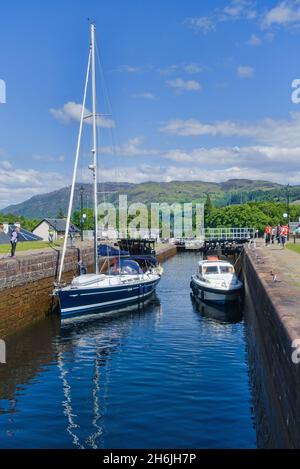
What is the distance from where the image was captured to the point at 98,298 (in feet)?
98.5

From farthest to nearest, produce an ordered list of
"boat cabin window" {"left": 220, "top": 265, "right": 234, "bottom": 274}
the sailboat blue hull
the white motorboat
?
"boat cabin window" {"left": 220, "top": 265, "right": 234, "bottom": 274} → the white motorboat → the sailboat blue hull

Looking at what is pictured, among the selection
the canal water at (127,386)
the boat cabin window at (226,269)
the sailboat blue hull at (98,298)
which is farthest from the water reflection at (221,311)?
the sailboat blue hull at (98,298)

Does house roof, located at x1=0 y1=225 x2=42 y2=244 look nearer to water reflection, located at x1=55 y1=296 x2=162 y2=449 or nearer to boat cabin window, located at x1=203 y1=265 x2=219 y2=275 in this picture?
water reflection, located at x1=55 y1=296 x2=162 y2=449

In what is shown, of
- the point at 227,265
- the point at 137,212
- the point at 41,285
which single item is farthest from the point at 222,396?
the point at 137,212

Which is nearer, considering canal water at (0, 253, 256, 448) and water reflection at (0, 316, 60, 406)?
canal water at (0, 253, 256, 448)

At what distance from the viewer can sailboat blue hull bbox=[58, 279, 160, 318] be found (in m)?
28.2

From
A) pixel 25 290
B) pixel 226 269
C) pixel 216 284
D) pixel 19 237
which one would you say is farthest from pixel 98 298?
pixel 19 237

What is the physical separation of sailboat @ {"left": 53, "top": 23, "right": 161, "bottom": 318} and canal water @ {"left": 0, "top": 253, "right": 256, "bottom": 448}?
141 cm

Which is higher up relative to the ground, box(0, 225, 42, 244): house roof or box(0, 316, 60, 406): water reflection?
box(0, 225, 42, 244): house roof

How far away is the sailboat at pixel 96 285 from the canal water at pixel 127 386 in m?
1.41

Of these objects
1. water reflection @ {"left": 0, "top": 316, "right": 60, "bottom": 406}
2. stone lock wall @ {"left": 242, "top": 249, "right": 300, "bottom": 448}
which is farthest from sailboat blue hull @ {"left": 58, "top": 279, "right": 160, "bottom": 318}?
stone lock wall @ {"left": 242, "top": 249, "right": 300, "bottom": 448}

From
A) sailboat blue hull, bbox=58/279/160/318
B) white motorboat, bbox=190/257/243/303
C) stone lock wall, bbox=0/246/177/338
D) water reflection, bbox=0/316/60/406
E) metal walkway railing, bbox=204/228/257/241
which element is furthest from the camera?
metal walkway railing, bbox=204/228/257/241
